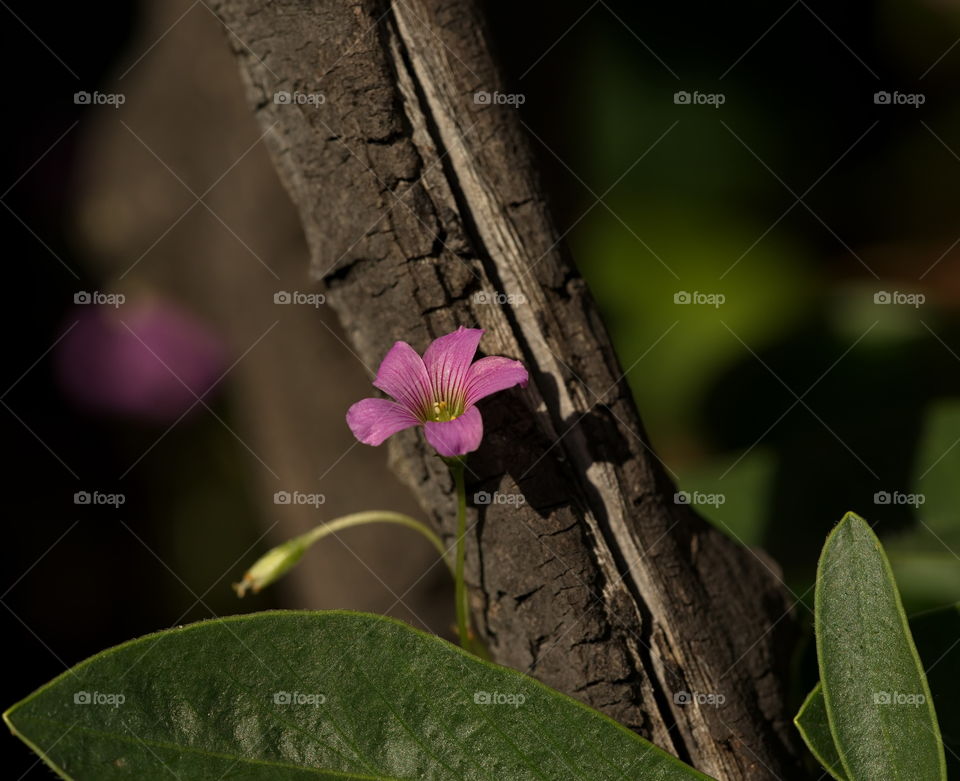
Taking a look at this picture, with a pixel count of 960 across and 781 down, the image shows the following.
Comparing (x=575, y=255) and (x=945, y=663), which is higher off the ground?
(x=575, y=255)

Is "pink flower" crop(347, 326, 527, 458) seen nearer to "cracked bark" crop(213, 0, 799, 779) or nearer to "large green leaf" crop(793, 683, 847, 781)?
"cracked bark" crop(213, 0, 799, 779)

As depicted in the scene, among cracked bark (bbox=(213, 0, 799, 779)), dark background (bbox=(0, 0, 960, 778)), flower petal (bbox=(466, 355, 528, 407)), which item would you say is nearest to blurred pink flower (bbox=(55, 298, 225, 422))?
dark background (bbox=(0, 0, 960, 778))

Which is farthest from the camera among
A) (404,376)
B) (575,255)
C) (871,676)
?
(575,255)

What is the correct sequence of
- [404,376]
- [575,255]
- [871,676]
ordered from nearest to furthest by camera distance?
[871,676] → [404,376] → [575,255]

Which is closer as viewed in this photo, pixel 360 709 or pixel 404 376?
pixel 360 709

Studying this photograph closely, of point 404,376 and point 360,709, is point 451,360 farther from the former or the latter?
point 360,709

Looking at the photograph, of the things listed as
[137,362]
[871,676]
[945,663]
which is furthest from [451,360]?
[137,362]

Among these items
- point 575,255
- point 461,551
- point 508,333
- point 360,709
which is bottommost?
point 360,709
